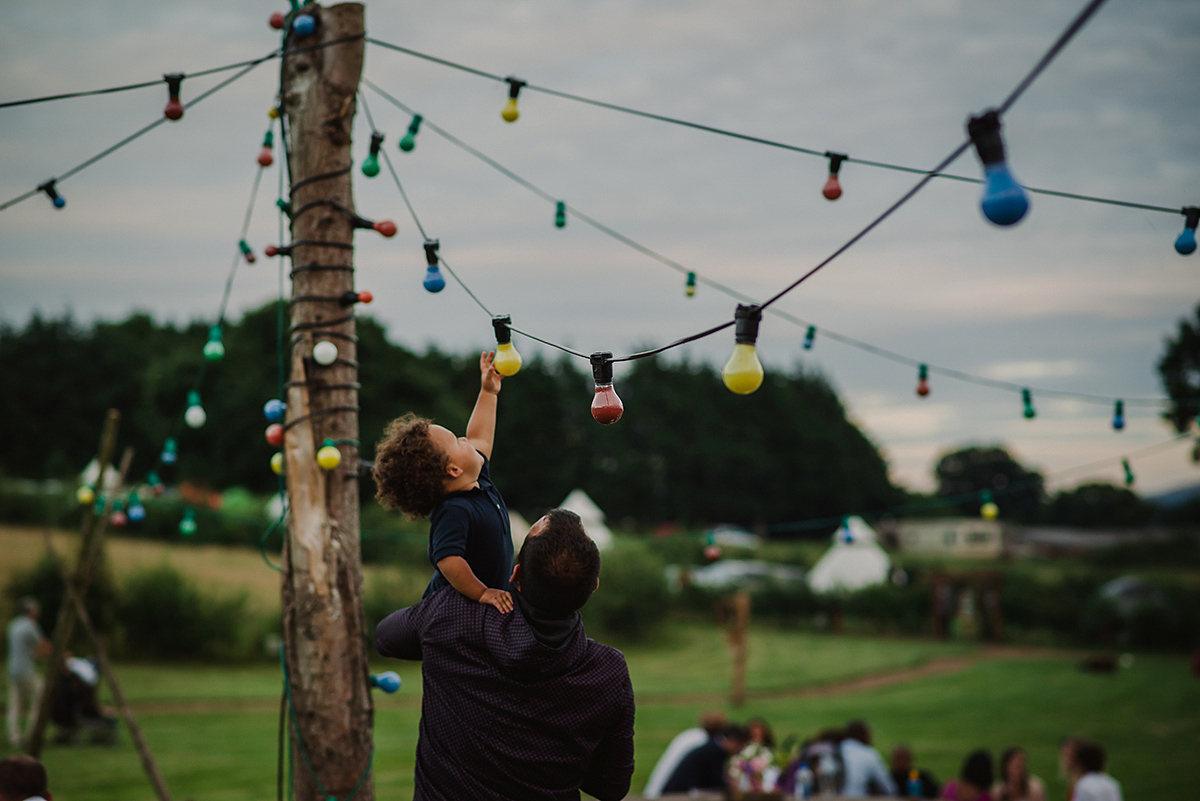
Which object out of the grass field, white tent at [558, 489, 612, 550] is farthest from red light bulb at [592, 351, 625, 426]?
white tent at [558, 489, 612, 550]

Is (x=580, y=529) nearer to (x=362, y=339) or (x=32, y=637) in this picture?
(x=32, y=637)

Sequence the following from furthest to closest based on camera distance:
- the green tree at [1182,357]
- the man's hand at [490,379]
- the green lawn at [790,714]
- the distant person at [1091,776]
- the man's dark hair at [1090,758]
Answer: the green tree at [1182,357]
the green lawn at [790,714]
the man's dark hair at [1090,758]
the distant person at [1091,776]
the man's hand at [490,379]

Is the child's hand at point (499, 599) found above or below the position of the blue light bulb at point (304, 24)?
below

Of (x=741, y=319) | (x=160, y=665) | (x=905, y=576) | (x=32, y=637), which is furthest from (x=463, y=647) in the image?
(x=905, y=576)

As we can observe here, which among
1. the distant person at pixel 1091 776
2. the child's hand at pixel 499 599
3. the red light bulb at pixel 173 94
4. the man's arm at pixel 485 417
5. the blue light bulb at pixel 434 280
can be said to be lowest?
the distant person at pixel 1091 776

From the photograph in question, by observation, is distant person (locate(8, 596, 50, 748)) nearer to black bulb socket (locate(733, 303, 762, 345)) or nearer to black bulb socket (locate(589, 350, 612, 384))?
black bulb socket (locate(589, 350, 612, 384))

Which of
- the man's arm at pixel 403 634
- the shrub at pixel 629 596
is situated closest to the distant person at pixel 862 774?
the man's arm at pixel 403 634

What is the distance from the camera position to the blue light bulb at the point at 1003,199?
160cm

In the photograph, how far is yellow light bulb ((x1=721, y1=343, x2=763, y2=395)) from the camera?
2.04m

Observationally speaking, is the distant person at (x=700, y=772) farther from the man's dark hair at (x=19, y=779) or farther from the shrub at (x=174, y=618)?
the shrub at (x=174, y=618)

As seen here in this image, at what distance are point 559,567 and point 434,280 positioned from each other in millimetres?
1728

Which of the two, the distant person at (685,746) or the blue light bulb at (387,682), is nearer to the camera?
the blue light bulb at (387,682)

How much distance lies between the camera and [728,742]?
7.00 meters

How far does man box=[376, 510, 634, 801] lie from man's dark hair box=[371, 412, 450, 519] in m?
0.46
